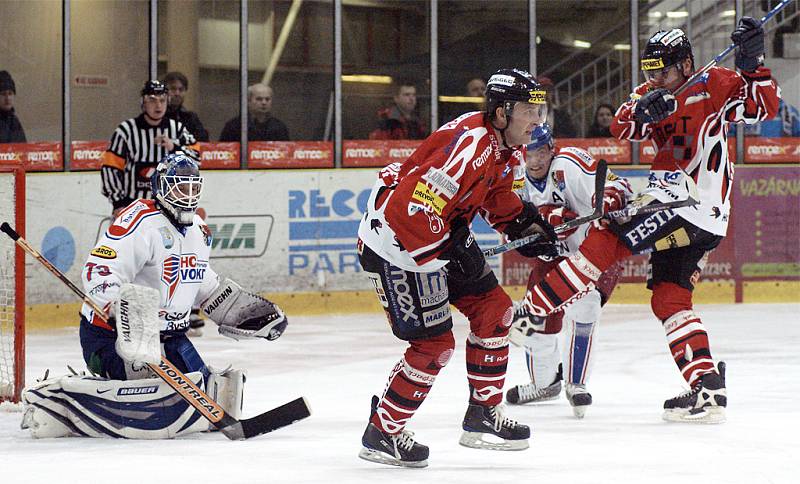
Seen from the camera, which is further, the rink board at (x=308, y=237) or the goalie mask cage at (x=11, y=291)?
the rink board at (x=308, y=237)

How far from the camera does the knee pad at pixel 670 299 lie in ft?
15.7

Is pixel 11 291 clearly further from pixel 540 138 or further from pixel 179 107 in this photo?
pixel 179 107

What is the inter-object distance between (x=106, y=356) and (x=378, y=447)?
1159 millimetres

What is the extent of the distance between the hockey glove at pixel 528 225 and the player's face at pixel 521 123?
415mm

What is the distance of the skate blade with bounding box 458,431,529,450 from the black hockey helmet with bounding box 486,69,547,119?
1011mm

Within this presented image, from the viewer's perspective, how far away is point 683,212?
A: 4.78 meters

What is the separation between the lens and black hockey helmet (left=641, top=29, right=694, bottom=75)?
15.8 feet

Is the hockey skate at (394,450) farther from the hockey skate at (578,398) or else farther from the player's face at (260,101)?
the player's face at (260,101)

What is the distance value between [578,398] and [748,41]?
1.39m

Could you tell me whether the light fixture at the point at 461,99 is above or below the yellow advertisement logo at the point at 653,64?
above

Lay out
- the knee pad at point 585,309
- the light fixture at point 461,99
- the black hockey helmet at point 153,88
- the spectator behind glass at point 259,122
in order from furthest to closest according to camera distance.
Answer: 1. the light fixture at point 461,99
2. the spectator behind glass at point 259,122
3. the black hockey helmet at point 153,88
4. the knee pad at point 585,309

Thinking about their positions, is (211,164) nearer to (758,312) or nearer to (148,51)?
(148,51)

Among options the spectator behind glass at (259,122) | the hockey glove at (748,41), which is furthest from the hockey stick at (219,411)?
the spectator behind glass at (259,122)

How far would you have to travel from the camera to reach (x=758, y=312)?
27.8 feet
